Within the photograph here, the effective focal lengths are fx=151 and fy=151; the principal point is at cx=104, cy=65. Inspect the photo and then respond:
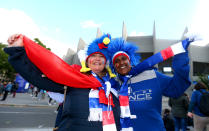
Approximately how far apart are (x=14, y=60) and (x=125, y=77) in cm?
125

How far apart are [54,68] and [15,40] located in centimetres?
50

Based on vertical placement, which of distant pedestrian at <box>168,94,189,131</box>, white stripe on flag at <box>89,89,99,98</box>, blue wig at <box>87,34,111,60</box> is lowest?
distant pedestrian at <box>168,94,189,131</box>

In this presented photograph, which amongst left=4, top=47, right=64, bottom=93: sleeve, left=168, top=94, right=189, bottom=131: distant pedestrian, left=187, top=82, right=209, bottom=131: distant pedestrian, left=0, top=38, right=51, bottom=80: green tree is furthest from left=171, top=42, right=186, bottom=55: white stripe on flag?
left=0, top=38, right=51, bottom=80: green tree

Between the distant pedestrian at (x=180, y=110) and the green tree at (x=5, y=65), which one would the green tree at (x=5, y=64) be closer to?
the green tree at (x=5, y=65)

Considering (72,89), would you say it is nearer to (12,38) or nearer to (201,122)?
(12,38)

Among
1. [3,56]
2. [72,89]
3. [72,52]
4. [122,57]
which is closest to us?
[72,89]

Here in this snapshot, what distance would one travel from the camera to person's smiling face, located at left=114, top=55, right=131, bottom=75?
200 centimetres

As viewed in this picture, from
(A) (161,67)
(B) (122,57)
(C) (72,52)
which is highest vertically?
(C) (72,52)

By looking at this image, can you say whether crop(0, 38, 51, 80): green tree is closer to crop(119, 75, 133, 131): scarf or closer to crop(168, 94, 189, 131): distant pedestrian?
crop(168, 94, 189, 131): distant pedestrian

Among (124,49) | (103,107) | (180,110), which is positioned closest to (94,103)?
(103,107)

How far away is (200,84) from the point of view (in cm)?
389

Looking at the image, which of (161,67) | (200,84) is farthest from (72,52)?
(200,84)

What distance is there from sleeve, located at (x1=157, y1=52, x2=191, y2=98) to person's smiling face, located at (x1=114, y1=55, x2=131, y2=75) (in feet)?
1.33

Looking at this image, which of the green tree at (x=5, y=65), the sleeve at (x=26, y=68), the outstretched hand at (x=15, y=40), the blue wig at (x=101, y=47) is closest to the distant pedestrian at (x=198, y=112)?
the blue wig at (x=101, y=47)
